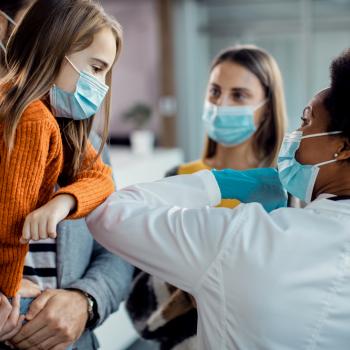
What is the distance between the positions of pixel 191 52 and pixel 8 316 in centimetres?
456

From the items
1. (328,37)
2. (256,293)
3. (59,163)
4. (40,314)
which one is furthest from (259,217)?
(328,37)

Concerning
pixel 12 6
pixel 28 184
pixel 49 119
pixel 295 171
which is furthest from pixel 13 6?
pixel 295 171

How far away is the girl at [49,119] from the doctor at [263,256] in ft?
0.39

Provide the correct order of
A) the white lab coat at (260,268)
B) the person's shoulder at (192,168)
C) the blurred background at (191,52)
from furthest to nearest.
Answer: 1. the blurred background at (191,52)
2. the person's shoulder at (192,168)
3. the white lab coat at (260,268)

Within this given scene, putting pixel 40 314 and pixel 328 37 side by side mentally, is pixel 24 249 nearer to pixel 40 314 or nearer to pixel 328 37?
pixel 40 314

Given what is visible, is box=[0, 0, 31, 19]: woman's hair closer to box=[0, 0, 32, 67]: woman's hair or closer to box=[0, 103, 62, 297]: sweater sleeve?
box=[0, 0, 32, 67]: woman's hair

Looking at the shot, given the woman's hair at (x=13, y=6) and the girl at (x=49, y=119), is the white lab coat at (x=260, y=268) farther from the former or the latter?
the woman's hair at (x=13, y=6)

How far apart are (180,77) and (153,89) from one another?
378 mm

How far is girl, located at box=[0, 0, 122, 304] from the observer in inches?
39.0

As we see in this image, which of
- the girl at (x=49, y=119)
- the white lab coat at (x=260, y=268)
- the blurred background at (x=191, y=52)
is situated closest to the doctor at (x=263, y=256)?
the white lab coat at (x=260, y=268)

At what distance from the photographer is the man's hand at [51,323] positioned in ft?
3.71

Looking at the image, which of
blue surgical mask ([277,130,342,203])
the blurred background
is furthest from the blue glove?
the blurred background

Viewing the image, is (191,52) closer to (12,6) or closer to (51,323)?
(12,6)

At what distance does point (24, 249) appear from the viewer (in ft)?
3.48
